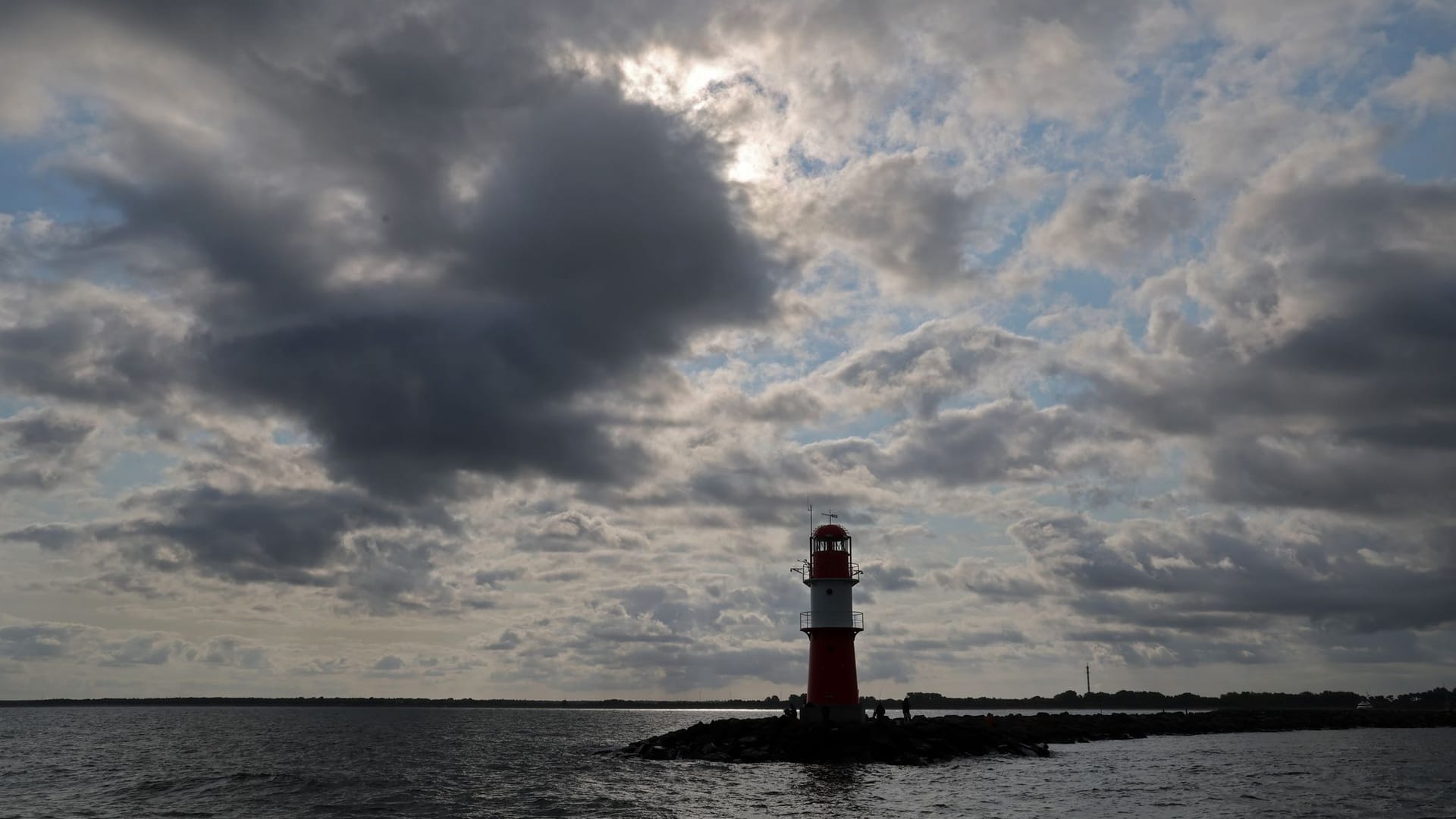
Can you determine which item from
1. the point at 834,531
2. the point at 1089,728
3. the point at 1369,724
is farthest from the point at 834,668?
the point at 1369,724

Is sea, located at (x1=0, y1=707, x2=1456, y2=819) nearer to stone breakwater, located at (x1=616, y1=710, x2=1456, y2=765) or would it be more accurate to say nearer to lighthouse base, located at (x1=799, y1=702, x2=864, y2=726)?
stone breakwater, located at (x1=616, y1=710, x2=1456, y2=765)

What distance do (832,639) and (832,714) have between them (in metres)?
3.91

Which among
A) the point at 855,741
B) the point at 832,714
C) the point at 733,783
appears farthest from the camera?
the point at 832,714

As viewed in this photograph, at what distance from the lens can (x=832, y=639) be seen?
53.0m

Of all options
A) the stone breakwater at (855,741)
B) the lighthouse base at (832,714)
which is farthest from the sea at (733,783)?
the lighthouse base at (832,714)

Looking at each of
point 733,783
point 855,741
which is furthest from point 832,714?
point 733,783

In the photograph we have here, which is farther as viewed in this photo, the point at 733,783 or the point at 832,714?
the point at 832,714

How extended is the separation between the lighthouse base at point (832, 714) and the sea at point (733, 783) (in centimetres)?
397

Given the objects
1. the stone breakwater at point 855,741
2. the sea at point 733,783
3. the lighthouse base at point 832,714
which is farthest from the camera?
the lighthouse base at point 832,714

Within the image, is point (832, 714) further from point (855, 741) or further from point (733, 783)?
point (733, 783)

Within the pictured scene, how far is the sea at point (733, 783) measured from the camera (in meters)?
37.1

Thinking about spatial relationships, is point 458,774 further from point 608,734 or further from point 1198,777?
point 608,734

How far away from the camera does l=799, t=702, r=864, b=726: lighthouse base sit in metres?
53.4

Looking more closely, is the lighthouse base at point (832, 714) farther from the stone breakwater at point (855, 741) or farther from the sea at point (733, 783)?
the sea at point (733, 783)
